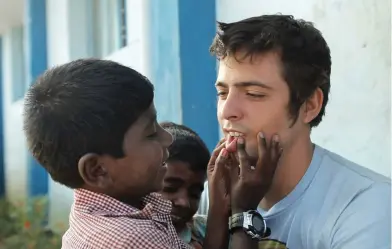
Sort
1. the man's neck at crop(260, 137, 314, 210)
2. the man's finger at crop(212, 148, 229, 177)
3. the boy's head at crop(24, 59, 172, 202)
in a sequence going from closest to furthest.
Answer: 1. the boy's head at crop(24, 59, 172, 202)
2. the man's finger at crop(212, 148, 229, 177)
3. the man's neck at crop(260, 137, 314, 210)

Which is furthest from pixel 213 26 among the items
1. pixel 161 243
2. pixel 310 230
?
pixel 161 243

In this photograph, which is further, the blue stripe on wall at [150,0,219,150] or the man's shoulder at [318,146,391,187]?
the blue stripe on wall at [150,0,219,150]

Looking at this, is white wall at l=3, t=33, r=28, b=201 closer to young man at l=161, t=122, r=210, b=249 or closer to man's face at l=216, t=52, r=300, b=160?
young man at l=161, t=122, r=210, b=249

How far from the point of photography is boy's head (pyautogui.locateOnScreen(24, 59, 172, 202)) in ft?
5.62

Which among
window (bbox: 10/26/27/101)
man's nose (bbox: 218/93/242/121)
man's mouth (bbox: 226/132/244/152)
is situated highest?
man's nose (bbox: 218/93/242/121)

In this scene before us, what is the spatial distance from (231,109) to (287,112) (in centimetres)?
19

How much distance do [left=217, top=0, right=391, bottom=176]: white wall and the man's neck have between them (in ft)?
2.12

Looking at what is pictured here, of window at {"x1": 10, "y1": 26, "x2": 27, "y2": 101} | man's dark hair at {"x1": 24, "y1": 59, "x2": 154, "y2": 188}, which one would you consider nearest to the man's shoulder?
man's dark hair at {"x1": 24, "y1": 59, "x2": 154, "y2": 188}

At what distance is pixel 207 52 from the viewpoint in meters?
3.93

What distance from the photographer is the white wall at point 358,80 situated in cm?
280

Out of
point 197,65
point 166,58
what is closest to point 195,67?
point 197,65

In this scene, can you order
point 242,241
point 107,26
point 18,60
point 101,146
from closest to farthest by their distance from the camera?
point 101,146
point 242,241
point 107,26
point 18,60

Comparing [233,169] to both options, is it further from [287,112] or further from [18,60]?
[18,60]

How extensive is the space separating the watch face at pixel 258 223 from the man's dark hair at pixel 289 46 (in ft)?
1.45
